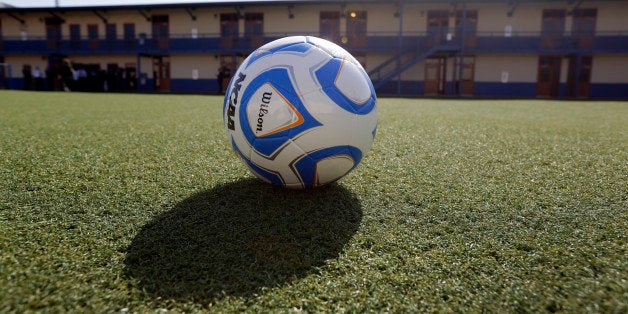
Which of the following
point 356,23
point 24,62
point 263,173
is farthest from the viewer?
point 24,62

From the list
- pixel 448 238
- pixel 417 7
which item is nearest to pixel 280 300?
pixel 448 238

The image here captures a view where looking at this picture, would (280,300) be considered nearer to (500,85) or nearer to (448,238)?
(448,238)

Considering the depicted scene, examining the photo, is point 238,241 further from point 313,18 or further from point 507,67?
point 507,67

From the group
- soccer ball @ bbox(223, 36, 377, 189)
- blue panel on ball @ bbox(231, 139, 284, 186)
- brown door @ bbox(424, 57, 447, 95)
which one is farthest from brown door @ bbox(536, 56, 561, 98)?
blue panel on ball @ bbox(231, 139, 284, 186)

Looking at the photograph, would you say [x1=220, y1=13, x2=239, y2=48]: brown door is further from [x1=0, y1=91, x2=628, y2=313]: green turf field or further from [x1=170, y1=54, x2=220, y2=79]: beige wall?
[x1=0, y1=91, x2=628, y2=313]: green turf field

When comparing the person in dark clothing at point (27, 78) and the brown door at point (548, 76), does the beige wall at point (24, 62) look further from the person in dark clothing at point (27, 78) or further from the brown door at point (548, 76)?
the brown door at point (548, 76)

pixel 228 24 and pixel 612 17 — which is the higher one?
pixel 612 17

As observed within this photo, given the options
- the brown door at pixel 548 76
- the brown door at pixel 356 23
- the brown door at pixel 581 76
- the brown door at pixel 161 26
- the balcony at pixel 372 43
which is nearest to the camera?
the balcony at pixel 372 43

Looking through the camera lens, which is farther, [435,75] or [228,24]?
[228,24]

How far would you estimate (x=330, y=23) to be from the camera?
2339 cm

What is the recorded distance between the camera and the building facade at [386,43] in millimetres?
21219

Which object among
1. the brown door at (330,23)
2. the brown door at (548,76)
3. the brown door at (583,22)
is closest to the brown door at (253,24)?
the brown door at (330,23)

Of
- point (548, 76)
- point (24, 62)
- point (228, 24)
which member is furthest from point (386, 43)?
point (24, 62)

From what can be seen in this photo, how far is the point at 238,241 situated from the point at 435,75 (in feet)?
75.5
